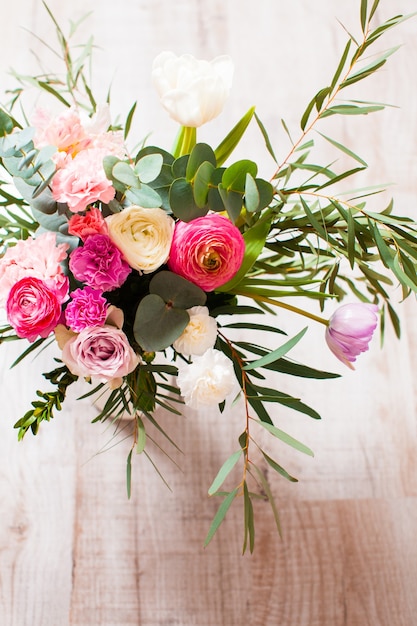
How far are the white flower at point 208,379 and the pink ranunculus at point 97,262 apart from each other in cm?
11

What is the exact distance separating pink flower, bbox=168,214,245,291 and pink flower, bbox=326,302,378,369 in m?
0.12

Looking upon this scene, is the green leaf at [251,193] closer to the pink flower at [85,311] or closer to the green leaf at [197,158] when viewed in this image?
the green leaf at [197,158]

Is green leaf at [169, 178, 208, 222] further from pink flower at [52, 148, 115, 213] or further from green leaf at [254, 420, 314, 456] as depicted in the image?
green leaf at [254, 420, 314, 456]

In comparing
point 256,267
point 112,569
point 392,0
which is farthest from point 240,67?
point 112,569

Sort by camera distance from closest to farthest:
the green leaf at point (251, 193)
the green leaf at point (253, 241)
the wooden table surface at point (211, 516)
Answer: the green leaf at point (251, 193), the green leaf at point (253, 241), the wooden table surface at point (211, 516)

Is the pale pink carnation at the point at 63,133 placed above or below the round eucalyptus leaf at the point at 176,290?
above

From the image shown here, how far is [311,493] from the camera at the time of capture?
101 centimetres

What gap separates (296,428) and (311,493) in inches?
4.0

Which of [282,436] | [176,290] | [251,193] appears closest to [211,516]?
[282,436]

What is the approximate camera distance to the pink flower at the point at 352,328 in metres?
0.61

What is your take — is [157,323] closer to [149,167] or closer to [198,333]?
[198,333]

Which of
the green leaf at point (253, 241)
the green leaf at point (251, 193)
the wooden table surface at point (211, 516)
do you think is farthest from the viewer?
the wooden table surface at point (211, 516)

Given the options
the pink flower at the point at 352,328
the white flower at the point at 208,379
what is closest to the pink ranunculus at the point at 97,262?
the white flower at the point at 208,379

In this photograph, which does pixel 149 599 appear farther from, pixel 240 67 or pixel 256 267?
pixel 240 67
